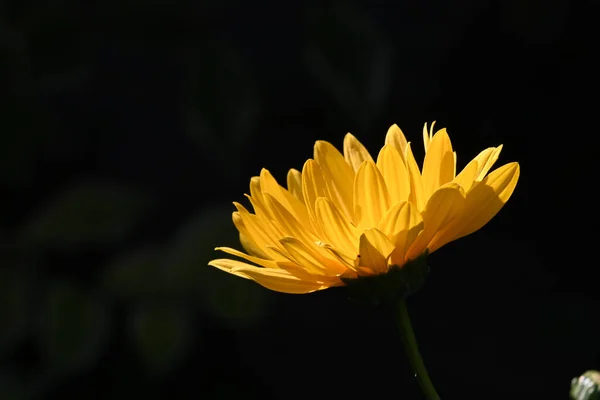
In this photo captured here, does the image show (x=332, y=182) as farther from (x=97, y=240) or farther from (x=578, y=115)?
(x=578, y=115)

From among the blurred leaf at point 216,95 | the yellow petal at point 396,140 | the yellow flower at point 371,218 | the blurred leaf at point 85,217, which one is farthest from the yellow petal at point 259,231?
the blurred leaf at point 85,217

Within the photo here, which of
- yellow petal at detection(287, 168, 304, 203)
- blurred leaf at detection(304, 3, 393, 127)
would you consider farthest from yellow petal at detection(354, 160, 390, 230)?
blurred leaf at detection(304, 3, 393, 127)

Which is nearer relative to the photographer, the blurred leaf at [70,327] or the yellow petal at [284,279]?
the yellow petal at [284,279]

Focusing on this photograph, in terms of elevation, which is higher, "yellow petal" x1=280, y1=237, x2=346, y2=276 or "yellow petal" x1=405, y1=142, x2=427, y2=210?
"yellow petal" x1=405, y1=142, x2=427, y2=210

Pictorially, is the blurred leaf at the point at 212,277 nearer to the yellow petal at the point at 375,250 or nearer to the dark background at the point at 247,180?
the dark background at the point at 247,180

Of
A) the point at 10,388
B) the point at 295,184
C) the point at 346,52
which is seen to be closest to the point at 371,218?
the point at 295,184

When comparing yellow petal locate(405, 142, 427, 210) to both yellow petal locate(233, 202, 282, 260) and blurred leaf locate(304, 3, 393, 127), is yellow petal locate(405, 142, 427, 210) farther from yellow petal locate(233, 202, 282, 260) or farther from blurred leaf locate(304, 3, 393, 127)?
blurred leaf locate(304, 3, 393, 127)

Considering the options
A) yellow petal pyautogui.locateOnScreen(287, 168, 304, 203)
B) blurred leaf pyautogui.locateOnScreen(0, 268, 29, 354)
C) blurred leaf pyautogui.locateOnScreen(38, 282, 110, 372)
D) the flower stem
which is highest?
blurred leaf pyautogui.locateOnScreen(0, 268, 29, 354)
